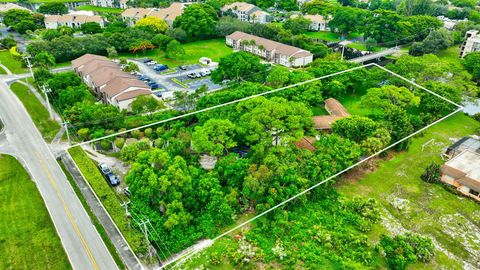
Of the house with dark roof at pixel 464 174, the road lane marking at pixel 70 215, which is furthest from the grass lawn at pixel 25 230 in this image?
the house with dark roof at pixel 464 174

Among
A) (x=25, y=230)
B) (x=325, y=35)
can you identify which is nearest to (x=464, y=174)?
(x=25, y=230)

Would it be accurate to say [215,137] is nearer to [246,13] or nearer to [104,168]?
[104,168]

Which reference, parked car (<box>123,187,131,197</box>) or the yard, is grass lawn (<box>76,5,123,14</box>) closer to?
parked car (<box>123,187,131,197</box>)

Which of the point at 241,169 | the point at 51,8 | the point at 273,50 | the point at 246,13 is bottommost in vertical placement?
the point at 273,50

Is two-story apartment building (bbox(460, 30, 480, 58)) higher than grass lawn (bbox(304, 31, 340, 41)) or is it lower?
higher

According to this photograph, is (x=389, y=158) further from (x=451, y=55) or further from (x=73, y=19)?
(x=73, y=19)

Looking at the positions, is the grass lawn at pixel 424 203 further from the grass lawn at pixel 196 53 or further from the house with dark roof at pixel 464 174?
the grass lawn at pixel 196 53

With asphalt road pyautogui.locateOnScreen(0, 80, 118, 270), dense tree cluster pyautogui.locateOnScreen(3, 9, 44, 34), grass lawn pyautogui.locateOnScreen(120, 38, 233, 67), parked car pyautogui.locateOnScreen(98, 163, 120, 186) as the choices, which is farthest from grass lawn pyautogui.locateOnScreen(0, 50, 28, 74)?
parked car pyautogui.locateOnScreen(98, 163, 120, 186)

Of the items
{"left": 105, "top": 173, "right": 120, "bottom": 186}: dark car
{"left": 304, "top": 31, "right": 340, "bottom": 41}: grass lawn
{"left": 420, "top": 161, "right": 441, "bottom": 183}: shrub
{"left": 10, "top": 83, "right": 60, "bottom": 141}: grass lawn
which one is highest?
{"left": 10, "top": 83, "right": 60, "bottom": 141}: grass lawn
